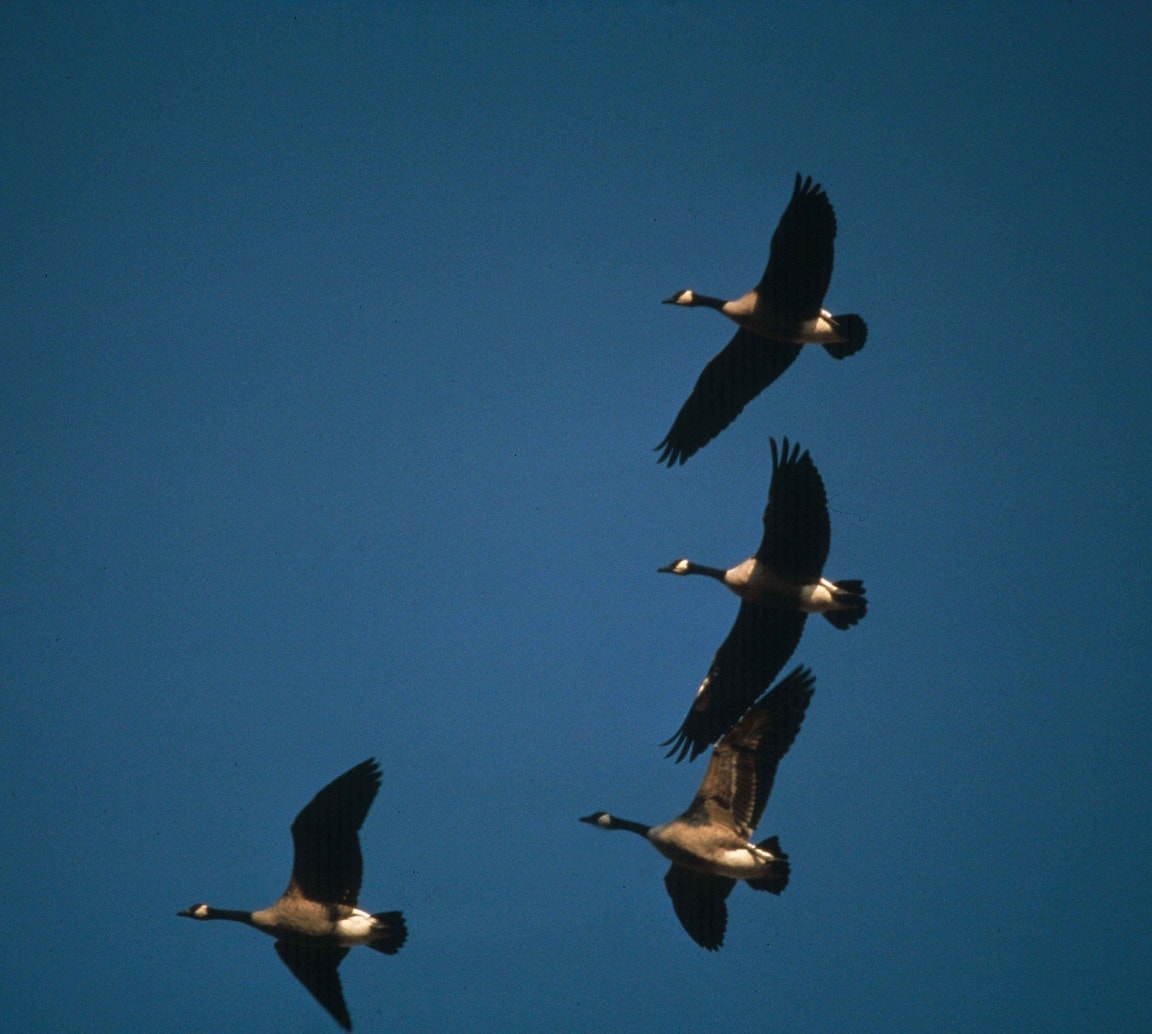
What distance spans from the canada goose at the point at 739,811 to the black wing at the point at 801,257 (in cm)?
318

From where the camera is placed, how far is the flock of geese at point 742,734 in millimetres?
10188

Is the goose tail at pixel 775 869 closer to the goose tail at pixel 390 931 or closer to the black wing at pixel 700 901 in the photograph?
the black wing at pixel 700 901

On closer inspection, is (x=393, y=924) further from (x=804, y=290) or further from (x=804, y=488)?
(x=804, y=290)

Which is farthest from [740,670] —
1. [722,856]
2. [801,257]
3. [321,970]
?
[321,970]

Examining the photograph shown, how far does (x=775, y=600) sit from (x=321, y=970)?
4992 mm

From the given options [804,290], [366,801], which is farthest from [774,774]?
[804,290]

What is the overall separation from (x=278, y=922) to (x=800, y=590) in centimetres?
521

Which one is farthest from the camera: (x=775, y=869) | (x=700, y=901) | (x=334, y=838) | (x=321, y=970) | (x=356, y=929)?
(x=321, y=970)

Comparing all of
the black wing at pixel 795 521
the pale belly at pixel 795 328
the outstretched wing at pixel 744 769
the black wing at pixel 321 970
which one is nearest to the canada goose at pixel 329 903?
the black wing at pixel 321 970

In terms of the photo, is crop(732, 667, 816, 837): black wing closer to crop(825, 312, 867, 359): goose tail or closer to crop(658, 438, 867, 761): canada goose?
crop(658, 438, 867, 761): canada goose

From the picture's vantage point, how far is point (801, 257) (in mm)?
10516

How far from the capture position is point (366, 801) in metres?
10.2

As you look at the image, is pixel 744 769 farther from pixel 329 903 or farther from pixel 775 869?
pixel 329 903

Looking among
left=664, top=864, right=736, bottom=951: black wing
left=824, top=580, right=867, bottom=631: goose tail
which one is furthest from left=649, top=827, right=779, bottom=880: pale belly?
left=824, top=580, right=867, bottom=631: goose tail
